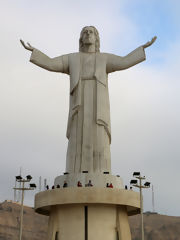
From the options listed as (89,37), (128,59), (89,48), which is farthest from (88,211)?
(89,37)

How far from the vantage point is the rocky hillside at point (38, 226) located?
63906mm

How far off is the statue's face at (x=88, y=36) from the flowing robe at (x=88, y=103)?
1.97 ft

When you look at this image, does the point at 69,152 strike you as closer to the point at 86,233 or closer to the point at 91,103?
the point at 91,103

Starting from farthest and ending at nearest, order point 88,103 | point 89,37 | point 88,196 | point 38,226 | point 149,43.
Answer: point 38,226 → point 89,37 → point 149,43 → point 88,103 → point 88,196

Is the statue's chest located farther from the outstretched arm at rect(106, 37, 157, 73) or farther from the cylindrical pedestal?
the cylindrical pedestal

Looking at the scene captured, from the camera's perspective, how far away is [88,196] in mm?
15469

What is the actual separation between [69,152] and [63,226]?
128 inches

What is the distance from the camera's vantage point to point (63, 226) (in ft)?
52.5

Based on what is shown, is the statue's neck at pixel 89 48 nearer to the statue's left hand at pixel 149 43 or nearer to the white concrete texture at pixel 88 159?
the white concrete texture at pixel 88 159

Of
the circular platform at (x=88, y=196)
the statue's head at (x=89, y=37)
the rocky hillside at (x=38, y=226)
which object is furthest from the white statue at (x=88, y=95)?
the rocky hillside at (x=38, y=226)

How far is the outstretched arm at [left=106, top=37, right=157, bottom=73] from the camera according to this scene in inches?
739

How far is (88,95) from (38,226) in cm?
5210

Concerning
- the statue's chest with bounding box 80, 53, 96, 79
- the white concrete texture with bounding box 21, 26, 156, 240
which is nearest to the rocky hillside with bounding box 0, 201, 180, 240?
the white concrete texture with bounding box 21, 26, 156, 240

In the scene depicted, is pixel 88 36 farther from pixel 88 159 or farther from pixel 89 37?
pixel 88 159
